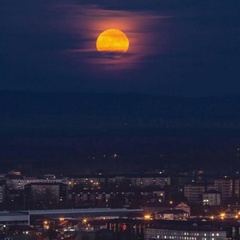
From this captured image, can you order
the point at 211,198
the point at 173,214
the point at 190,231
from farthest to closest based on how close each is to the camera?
the point at 211,198 → the point at 173,214 → the point at 190,231

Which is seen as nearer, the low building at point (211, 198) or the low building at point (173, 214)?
the low building at point (173, 214)

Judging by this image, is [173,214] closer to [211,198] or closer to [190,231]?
[190,231]

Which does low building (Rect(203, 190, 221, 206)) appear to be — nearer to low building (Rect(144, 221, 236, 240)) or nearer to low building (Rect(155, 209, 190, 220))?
low building (Rect(155, 209, 190, 220))

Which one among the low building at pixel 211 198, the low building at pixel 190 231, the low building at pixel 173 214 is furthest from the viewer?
the low building at pixel 211 198

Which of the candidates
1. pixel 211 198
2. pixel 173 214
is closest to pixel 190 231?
pixel 173 214

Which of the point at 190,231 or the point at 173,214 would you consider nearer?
the point at 190,231

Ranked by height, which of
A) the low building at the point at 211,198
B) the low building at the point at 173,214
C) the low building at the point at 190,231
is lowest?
the low building at the point at 190,231

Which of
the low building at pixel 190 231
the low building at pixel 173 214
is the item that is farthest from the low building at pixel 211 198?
the low building at pixel 190 231

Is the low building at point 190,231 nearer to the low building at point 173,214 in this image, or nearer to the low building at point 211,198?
the low building at point 173,214

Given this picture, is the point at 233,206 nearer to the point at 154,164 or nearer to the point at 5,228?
the point at 5,228

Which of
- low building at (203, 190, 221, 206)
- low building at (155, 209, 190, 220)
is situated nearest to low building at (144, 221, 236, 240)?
low building at (155, 209, 190, 220)

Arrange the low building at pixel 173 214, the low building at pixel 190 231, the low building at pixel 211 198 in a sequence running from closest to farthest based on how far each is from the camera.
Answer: the low building at pixel 190 231 → the low building at pixel 173 214 → the low building at pixel 211 198

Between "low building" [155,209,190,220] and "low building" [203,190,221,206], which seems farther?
"low building" [203,190,221,206]
